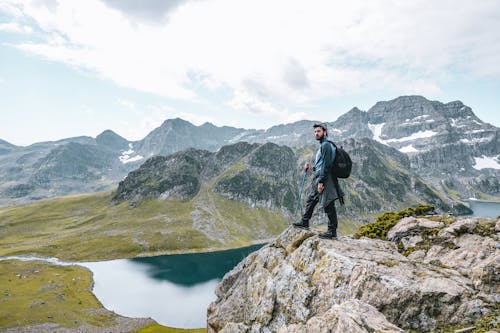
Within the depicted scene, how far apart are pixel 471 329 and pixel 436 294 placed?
5.12ft

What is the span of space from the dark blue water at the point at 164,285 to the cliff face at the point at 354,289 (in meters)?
83.5

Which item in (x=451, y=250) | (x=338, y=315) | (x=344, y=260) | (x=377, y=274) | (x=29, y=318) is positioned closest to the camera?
(x=338, y=315)

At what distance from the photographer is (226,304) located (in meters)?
19.0

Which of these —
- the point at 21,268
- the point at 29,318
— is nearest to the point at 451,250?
the point at 29,318

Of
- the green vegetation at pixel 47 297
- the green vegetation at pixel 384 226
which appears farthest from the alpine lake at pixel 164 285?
the green vegetation at pixel 384 226

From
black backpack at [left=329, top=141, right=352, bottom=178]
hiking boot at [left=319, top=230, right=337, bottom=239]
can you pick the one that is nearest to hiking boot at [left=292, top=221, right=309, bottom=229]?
hiking boot at [left=319, top=230, right=337, bottom=239]

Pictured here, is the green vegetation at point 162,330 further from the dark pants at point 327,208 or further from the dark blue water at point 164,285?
the dark pants at point 327,208

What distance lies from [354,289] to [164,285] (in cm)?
12903

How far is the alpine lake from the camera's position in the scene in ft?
324

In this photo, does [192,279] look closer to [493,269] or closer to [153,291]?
[153,291]

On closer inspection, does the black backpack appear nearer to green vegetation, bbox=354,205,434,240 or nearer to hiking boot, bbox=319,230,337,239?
hiking boot, bbox=319,230,337,239

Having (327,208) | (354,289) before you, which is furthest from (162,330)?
(354,289)

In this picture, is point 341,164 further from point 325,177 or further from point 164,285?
point 164,285

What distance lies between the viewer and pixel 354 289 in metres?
13.0
